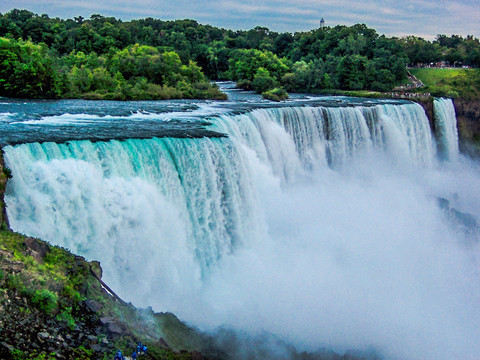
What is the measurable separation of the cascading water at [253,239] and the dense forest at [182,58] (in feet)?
35.2

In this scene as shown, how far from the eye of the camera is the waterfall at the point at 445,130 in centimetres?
2823

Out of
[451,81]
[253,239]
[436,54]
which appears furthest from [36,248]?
[436,54]

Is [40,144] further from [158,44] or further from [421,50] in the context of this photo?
[421,50]

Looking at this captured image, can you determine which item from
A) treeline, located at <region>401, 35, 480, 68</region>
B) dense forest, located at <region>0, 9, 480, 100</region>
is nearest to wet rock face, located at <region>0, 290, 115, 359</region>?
dense forest, located at <region>0, 9, 480, 100</region>

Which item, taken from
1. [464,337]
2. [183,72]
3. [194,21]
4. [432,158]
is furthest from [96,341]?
[194,21]

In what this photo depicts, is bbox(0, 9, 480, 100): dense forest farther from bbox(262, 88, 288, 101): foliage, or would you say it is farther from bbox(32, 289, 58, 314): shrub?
bbox(32, 289, 58, 314): shrub

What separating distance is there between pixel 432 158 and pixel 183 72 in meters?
15.4

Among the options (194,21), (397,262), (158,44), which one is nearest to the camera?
(397,262)

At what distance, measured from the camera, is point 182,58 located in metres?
42.3

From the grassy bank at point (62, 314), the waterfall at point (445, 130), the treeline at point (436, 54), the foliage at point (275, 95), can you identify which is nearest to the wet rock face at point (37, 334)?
the grassy bank at point (62, 314)

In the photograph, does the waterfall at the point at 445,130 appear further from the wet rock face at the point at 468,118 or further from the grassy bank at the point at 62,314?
the grassy bank at the point at 62,314

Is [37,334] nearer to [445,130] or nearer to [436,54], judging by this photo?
[445,130]

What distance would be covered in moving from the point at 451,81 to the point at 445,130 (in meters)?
13.3

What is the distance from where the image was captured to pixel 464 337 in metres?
12.2
